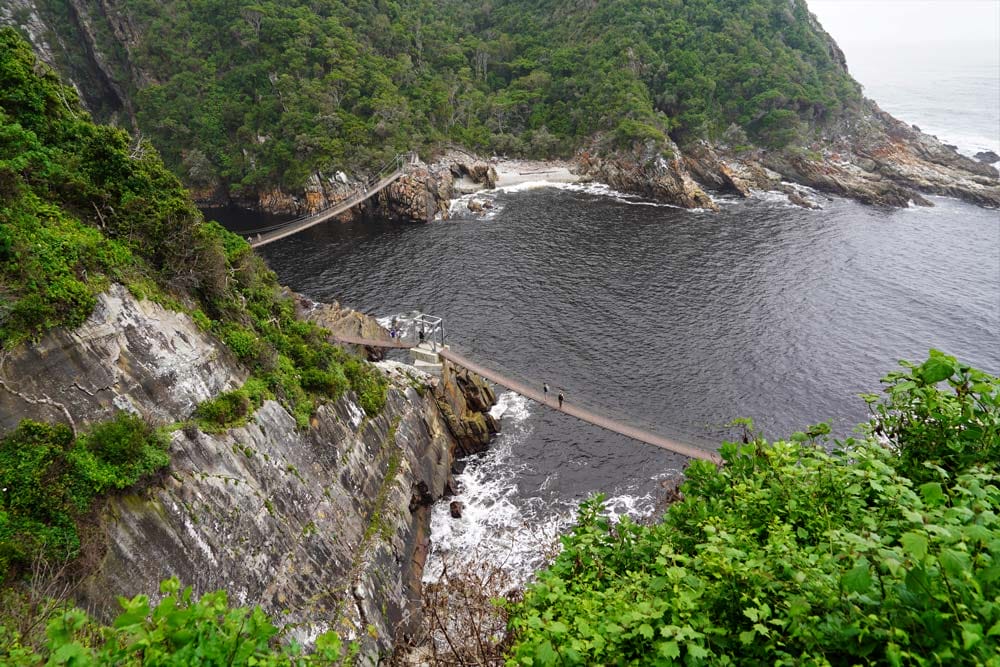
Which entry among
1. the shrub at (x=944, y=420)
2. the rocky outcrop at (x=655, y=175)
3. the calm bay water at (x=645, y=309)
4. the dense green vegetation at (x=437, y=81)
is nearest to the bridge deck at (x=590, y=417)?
the calm bay water at (x=645, y=309)

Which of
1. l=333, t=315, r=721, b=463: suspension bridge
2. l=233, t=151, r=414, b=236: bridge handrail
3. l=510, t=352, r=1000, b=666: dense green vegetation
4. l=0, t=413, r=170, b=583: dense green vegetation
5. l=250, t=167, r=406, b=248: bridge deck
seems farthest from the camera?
l=233, t=151, r=414, b=236: bridge handrail

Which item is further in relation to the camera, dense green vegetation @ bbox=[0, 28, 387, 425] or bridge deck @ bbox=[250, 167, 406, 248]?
bridge deck @ bbox=[250, 167, 406, 248]

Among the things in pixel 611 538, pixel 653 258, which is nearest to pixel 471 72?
pixel 653 258

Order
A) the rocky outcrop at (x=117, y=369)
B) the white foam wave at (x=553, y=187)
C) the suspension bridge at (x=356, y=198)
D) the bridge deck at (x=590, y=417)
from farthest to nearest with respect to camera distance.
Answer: the white foam wave at (x=553, y=187), the suspension bridge at (x=356, y=198), the bridge deck at (x=590, y=417), the rocky outcrop at (x=117, y=369)

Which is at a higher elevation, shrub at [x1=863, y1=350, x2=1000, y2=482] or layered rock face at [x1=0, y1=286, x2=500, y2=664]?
shrub at [x1=863, y1=350, x2=1000, y2=482]

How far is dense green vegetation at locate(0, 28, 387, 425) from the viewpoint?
9.88m

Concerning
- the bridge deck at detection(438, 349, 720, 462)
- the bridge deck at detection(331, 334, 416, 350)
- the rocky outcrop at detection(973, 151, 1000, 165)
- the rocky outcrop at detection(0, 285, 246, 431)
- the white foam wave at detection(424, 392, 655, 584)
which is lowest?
the white foam wave at detection(424, 392, 655, 584)

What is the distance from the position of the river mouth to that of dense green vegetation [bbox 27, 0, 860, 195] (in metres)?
14.2

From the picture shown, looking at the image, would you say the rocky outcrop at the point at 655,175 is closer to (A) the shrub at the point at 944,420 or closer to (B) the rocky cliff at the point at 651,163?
(B) the rocky cliff at the point at 651,163

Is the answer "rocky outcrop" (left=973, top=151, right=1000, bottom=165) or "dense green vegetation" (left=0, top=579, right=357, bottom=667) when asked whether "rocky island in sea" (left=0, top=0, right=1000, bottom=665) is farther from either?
"rocky outcrop" (left=973, top=151, right=1000, bottom=165)

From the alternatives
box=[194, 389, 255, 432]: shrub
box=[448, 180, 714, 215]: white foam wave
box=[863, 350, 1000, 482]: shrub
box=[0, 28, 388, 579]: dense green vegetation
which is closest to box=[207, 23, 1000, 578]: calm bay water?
box=[448, 180, 714, 215]: white foam wave

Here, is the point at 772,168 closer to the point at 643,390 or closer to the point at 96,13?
the point at 643,390

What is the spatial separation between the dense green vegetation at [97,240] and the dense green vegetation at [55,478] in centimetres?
203

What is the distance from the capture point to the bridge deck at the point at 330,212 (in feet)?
139
